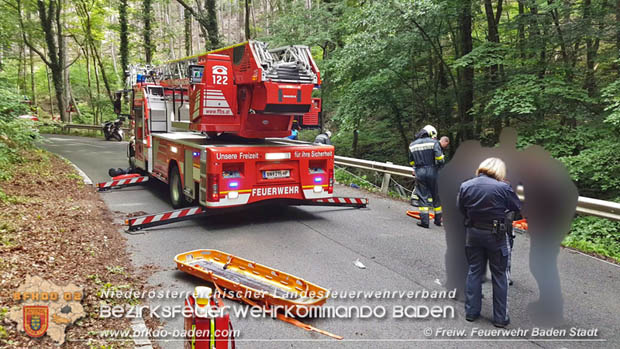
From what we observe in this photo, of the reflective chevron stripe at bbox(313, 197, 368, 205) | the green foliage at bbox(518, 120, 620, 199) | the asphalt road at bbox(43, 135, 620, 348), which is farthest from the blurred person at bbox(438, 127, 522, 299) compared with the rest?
the green foliage at bbox(518, 120, 620, 199)

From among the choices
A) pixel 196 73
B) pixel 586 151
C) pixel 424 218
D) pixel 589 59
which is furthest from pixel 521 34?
pixel 196 73

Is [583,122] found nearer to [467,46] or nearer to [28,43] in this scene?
[467,46]

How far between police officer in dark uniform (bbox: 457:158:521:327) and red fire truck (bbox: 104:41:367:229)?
4313 millimetres

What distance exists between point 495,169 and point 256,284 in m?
2.92

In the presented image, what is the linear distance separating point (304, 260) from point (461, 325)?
8.14 feet

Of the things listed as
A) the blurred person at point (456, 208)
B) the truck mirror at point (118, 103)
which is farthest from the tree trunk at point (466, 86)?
the truck mirror at point (118, 103)

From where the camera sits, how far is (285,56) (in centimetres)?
861

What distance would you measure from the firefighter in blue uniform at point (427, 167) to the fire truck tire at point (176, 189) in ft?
15.9

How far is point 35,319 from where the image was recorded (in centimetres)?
364

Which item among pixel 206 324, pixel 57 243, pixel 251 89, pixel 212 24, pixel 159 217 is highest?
pixel 212 24

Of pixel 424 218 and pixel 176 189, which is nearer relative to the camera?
pixel 424 218

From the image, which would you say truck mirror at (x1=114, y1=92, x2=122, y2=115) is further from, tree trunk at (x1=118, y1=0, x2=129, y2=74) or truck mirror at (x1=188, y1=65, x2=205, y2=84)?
tree trunk at (x1=118, y1=0, x2=129, y2=74)

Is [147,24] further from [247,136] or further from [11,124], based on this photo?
[247,136]

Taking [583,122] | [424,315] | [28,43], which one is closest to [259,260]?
[424,315]
